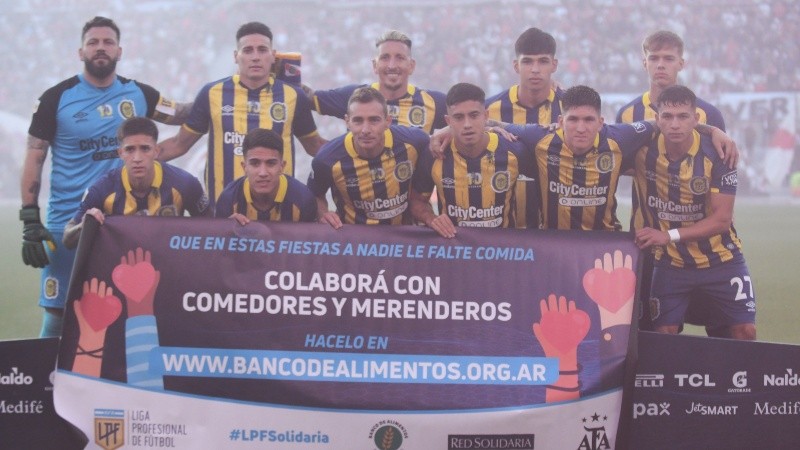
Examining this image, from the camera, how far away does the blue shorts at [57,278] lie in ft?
16.6

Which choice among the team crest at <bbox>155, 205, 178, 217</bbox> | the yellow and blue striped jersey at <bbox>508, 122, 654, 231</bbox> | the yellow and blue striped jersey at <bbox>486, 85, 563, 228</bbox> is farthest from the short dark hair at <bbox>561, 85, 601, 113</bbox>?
the team crest at <bbox>155, 205, 178, 217</bbox>

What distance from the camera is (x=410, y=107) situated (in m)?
5.83

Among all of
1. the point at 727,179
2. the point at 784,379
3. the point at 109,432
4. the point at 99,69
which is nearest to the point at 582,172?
the point at 727,179

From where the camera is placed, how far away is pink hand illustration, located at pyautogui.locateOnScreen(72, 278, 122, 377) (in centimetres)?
402

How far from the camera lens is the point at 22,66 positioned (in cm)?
3097

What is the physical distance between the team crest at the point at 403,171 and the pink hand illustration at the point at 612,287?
1164mm

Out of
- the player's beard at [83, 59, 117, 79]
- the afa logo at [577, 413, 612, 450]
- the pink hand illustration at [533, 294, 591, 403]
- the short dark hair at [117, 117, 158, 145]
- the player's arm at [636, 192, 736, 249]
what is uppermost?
the player's beard at [83, 59, 117, 79]

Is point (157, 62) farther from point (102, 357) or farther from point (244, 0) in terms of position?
point (102, 357)

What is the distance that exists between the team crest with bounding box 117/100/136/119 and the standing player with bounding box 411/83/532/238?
173cm

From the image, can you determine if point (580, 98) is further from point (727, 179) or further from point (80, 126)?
point (80, 126)

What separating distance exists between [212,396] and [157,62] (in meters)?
28.7

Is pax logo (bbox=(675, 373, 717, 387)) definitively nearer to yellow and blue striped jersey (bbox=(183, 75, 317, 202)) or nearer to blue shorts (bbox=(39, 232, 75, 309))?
yellow and blue striped jersey (bbox=(183, 75, 317, 202))

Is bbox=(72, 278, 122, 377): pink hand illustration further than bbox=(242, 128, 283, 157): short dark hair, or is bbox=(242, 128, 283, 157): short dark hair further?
bbox=(242, 128, 283, 157): short dark hair

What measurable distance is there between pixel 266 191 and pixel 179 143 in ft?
3.92
